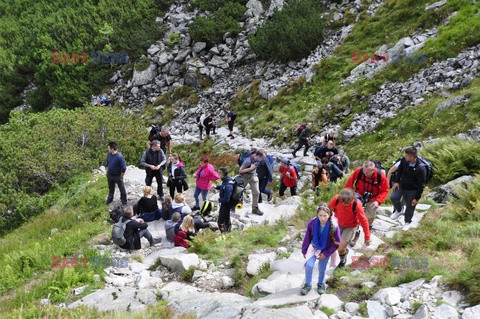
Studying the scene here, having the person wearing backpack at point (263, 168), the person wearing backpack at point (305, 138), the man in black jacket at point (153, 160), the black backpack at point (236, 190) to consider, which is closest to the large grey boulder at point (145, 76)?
the person wearing backpack at point (305, 138)

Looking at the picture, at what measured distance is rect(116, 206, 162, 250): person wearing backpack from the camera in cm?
919

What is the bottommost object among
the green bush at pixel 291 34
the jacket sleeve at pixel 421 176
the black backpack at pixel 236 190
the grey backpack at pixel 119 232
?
the grey backpack at pixel 119 232

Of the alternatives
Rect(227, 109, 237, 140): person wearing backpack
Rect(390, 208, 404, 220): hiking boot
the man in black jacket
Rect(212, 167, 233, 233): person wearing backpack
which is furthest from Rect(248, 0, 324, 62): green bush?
Rect(390, 208, 404, 220): hiking boot

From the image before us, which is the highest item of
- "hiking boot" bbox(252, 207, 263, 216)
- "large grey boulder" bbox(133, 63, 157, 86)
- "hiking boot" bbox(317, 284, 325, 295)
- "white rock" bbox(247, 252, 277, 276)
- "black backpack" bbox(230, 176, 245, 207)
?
"large grey boulder" bbox(133, 63, 157, 86)

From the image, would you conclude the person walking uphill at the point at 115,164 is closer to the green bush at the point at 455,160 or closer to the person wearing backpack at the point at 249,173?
the person wearing backpack at the point at 249,173

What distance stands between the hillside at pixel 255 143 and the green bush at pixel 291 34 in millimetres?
98

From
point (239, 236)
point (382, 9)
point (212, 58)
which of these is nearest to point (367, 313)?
point (239, 236)

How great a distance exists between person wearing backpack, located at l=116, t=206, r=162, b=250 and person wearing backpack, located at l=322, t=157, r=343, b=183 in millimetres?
5827

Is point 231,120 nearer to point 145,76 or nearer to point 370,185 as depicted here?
point 145,76

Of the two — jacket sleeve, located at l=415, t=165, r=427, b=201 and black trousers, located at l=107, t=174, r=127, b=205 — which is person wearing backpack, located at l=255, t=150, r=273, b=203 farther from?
jacket sleeve, located at l=415, t=165, r=427, b=201

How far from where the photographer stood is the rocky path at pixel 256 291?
18.0 ft

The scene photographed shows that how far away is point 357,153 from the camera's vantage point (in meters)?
16.3

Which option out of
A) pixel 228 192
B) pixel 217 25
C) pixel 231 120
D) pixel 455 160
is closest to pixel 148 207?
pixel 228 192

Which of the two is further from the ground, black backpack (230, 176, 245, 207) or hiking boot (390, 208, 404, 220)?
black backpack (230, 176, 245, 207)
